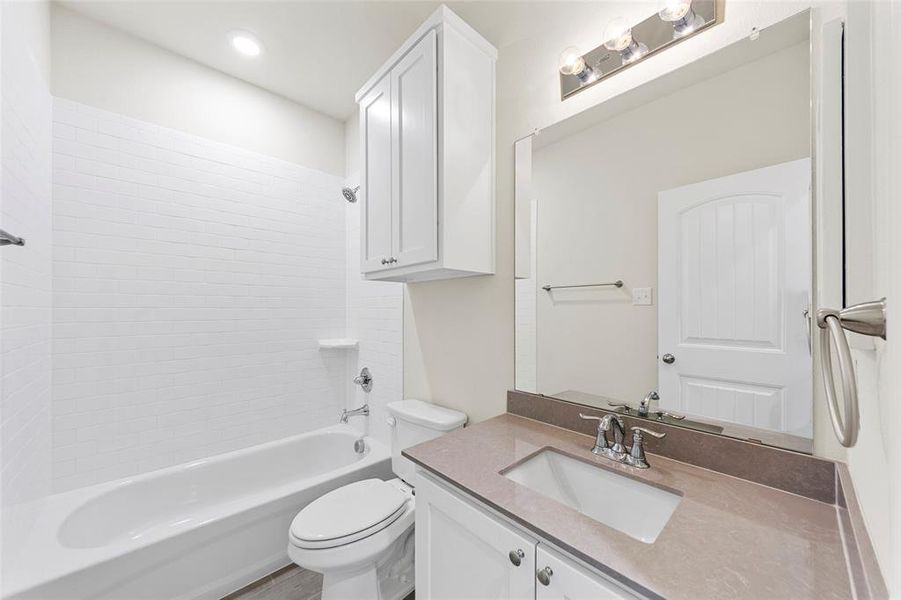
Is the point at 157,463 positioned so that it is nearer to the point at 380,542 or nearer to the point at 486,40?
the point at 380,542

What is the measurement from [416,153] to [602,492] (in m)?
1.37

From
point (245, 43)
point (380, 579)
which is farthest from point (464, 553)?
point (245, 43)

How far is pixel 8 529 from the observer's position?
4.03 ft

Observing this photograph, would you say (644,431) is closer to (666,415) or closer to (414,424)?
(666,415)

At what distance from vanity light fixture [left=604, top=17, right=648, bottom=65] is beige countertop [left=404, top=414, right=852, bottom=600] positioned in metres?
1.29

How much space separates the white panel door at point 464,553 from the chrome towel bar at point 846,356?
0.59 metres

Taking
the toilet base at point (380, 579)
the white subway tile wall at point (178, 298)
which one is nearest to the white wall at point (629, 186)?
the toilet base at point (380, 579)

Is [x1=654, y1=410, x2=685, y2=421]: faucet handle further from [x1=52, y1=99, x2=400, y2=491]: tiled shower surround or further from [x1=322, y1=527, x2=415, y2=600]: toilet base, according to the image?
[x1=52, y1=99, x2=400, y2=491]: tiled shower surround

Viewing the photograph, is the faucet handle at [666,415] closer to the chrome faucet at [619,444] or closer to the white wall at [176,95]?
the chrome faucet at [619,444]

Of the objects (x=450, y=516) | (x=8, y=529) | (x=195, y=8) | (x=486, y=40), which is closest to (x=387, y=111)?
(x=486, y=40)

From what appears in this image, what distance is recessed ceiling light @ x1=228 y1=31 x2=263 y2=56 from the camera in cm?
185

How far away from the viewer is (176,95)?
2.02m

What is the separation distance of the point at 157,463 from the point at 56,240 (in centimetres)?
120

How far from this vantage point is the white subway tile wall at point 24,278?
3.95ft
